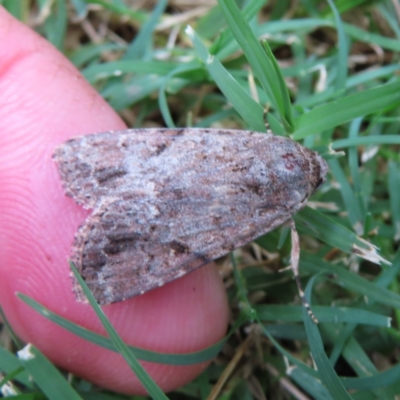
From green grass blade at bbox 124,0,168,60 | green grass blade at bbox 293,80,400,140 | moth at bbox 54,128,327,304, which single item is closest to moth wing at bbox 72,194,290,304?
moth at bbox 54,128,327,304

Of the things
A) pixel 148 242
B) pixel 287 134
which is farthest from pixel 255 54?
pixel 148 242

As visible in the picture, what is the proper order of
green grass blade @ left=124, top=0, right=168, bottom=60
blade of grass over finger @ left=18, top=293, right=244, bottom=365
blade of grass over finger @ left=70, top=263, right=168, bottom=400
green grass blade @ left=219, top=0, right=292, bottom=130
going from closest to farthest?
1. blade of grass over finger @ left=70, top=263, right=168, bottom=400
2. blade of grass over finger @ left=18, top=293, right=244, bottom=365
3. green grass blade @ left=219, top=0, right=292, bottom=130
4. green grass blade @ left=124, top=0, right=168, bottom=60

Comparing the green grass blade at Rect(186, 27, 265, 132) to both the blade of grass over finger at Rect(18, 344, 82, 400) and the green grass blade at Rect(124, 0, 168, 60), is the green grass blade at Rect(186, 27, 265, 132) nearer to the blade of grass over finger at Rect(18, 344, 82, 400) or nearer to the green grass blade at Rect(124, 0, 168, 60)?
the green grass blade at Rect(124, 0, 168, 60)

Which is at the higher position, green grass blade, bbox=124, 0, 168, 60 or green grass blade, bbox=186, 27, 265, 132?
green grass blade, bbox=124, 0, 168, 60

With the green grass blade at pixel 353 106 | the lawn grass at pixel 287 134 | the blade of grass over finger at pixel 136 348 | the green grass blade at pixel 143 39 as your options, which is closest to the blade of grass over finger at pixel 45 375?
the lawn grass at pixel 287 134

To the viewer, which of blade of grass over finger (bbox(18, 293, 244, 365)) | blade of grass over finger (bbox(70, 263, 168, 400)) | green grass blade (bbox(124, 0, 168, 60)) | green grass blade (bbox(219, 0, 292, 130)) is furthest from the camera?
green grass blade (bbox(124, 0, 168, 60))

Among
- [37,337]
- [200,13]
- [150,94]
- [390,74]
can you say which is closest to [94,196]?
[37,337]

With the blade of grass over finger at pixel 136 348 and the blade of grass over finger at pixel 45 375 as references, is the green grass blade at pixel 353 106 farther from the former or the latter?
the blade of grass over finger at pixel 45 375
